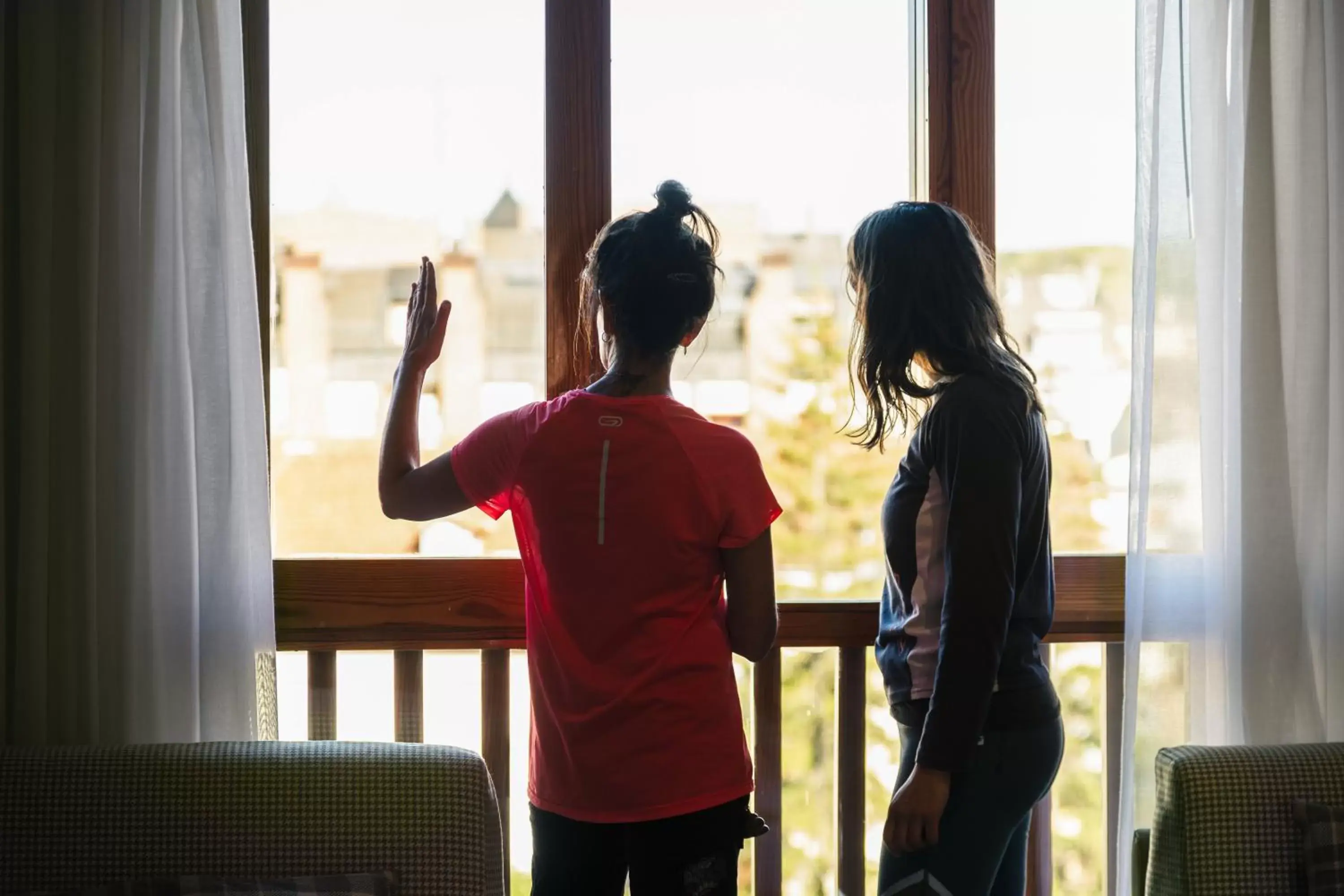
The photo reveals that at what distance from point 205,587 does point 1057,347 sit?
5.05 ft

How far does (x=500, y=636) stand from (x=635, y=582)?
53cm

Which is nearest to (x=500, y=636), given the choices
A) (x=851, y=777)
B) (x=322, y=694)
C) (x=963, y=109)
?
(x=322, y=694)

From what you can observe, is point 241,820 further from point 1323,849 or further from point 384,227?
point 1323,849

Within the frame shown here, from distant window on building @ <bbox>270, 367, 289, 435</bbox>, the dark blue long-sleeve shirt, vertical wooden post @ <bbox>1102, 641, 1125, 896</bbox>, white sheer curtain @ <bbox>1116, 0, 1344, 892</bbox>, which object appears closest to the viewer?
the dark blue long-sleeve shirt

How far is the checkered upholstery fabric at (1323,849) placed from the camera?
55.8 inches

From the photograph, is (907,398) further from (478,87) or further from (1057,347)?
(478,87)

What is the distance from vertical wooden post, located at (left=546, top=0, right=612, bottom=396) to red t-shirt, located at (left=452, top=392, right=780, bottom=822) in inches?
17.3

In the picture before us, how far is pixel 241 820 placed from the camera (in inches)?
54.4

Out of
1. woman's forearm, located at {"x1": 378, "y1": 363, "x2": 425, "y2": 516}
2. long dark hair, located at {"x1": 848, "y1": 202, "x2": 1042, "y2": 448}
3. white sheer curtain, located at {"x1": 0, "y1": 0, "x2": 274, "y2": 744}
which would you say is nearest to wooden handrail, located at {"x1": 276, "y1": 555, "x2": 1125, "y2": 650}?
white sheer curtain, located at {"x1": 0, "y1": 0, "x2": 274, "y2": 744}

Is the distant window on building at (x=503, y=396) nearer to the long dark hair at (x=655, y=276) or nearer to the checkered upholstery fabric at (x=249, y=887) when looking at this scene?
the long dark hair at (x=655, y=276)

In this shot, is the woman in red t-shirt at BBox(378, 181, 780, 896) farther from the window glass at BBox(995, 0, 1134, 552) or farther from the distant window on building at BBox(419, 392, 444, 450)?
the window glass at BBox(995, 0, 1134, 552)

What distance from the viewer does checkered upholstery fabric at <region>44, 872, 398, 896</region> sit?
1.30 metres

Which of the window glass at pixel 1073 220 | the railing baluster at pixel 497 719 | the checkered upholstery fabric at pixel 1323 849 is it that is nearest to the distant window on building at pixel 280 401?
the railing baluster at pixel 497 719

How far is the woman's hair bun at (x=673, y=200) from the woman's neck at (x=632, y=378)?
0.19m
